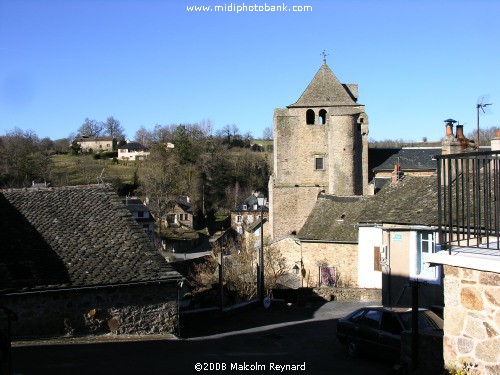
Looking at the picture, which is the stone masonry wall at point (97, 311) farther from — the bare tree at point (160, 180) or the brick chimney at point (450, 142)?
the bare tree at point (160, 180)

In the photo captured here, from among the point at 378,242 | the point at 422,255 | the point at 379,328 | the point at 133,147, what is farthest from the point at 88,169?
the point at 379,328

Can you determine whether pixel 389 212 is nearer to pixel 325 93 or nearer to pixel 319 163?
pixel 319 163

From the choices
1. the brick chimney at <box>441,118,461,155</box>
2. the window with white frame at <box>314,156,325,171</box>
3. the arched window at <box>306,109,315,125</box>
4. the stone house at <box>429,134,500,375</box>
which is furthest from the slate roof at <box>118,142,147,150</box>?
the stone house at <box>429,134,500,375</box>

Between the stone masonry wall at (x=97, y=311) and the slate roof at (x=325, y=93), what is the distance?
1331 inches

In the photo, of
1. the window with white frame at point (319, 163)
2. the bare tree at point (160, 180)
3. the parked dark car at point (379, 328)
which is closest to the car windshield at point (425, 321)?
the parked dark car at point (379, 328)

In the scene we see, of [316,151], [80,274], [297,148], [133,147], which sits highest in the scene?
[133,147]

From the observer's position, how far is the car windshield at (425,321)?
1087 cm

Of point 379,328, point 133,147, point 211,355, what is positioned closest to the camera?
point 211,355

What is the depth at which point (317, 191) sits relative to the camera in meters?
45.0

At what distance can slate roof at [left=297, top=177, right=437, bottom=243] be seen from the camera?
16625mm

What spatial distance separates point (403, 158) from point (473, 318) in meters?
41.8

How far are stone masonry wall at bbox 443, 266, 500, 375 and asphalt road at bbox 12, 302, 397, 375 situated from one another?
4837 millimetres

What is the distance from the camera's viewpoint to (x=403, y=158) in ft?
150

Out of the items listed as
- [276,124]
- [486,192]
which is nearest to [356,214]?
[276,124]
